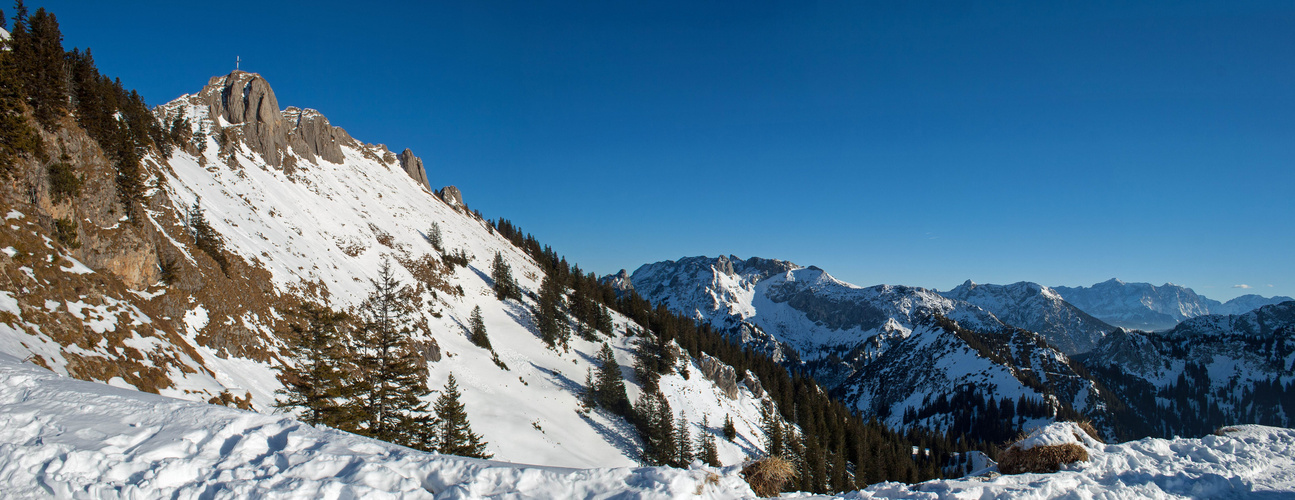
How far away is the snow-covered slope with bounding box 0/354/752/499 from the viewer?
670cm

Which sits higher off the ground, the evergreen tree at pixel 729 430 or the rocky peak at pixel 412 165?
the rocky peak at pixel 412 165

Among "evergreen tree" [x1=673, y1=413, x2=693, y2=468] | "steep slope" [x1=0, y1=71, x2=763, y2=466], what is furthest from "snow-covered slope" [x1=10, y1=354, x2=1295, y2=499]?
"evergreen tree" [x1=673, y1=413, x2=693, y2=468]

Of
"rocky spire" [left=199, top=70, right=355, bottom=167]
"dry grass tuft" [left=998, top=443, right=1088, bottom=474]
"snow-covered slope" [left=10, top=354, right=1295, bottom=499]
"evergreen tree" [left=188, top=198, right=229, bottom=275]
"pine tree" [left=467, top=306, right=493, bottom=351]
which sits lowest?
"dry grass tuft" [left=998, top=443, right=1088, bottom=474]

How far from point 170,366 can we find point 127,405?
1666cm

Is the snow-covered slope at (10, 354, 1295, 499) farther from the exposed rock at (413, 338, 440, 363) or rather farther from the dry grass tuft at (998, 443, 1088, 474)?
the exposed rock at (413, 338, 440, 363)

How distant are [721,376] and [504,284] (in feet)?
124

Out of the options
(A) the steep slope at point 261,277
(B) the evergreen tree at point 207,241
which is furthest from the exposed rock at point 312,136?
(B) the evergreen tree at point 207,241

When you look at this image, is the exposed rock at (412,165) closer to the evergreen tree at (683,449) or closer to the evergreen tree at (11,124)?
the evergreen tree at (683,449)

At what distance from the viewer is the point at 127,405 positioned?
8.84 m

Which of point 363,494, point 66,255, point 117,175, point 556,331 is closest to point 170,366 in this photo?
point 66,255

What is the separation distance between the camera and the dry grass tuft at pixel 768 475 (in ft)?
29.5

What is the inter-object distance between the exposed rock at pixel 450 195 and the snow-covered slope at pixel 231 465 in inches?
4653

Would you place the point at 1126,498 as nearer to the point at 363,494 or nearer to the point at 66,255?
the point at 363,494

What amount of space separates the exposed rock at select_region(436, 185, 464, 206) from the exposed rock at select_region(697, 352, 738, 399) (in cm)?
A: 7399
